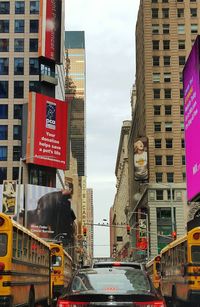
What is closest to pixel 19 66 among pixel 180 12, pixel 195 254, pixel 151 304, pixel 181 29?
pixel 181 29

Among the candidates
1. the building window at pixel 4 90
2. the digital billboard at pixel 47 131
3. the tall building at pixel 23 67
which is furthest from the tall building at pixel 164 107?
the building window at pixel 4 90

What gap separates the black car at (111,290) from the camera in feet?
29.7

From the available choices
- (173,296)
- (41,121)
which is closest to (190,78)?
(173,296)

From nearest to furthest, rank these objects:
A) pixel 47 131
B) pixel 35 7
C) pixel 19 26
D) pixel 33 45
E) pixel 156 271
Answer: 1. pixel 156 271
2. pixel 47 131
3. pixel 33 45
4. pixel 19 26
5. pixel 35 7

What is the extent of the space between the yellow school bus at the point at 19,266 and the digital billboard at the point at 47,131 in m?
71.5

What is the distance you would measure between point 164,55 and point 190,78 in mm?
53276

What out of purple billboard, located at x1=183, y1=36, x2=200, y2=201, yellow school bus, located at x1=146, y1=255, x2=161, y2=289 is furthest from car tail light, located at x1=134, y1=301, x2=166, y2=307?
purple billboard, located at x1=183, y1=36, x2=200, y2=201

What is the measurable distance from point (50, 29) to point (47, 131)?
18.4 meters

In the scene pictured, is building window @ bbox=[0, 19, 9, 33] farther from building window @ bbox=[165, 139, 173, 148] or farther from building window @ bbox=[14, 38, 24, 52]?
building window @ bbox=[165, 139, 173, 148]

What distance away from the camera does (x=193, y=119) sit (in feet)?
174

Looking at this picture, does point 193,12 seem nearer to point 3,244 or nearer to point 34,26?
point 34,26

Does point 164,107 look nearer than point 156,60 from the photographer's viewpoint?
Yes

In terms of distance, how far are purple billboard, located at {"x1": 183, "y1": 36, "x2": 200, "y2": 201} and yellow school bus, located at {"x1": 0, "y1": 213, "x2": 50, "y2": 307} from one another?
32.4m

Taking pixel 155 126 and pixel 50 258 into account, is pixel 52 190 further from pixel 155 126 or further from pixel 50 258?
pixel 50 258
